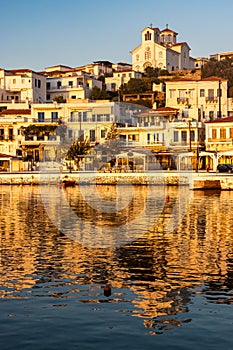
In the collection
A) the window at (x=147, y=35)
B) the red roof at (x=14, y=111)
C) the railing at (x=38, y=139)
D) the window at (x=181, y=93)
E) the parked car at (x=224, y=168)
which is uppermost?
the window at (x=147, y=35)

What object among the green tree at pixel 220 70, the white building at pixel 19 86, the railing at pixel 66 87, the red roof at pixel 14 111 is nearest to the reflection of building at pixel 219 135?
the red roof at pixel 14 111

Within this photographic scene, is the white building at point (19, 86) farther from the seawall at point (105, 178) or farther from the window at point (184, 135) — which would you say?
the seawall at point (105, 178)

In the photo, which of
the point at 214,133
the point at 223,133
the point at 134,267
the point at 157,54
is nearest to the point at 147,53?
the point at 157,54

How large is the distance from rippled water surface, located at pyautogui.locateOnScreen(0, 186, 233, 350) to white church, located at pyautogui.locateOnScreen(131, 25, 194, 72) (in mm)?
85774

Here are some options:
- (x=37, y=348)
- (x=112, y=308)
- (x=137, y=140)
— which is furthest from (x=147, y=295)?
(x=137, y=140)

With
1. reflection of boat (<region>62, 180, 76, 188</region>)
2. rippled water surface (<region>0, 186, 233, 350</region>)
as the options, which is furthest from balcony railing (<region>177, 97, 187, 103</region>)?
rippled water surface (<region>0, 186, 233, 350</region>)

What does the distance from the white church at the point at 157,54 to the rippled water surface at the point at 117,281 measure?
3377 inches

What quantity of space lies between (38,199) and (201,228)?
1991cm

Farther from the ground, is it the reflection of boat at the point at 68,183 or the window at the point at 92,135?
the window at the point at 92,135

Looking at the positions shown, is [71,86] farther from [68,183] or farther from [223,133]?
[68,183]

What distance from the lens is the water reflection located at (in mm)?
15594

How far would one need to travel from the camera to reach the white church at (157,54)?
117m

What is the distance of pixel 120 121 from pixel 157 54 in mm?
44638

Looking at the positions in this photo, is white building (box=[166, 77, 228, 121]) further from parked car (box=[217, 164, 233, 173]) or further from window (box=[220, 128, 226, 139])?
parked car (box=[217, 164, 233, 173])
